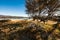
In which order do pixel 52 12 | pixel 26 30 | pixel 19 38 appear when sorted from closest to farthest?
pixel 19 38, pixel 26 30, pixel 52 12

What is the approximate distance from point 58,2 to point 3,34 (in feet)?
36.9

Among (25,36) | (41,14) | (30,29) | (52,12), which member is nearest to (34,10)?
(41,14)

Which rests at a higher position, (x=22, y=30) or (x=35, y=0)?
(x=35, y=0)

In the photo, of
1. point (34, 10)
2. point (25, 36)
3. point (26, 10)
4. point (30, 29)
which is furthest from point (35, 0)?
point (25, 36)

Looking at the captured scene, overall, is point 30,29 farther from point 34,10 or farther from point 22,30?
point 34,10

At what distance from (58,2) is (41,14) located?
359 cm

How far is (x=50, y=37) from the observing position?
Result: 2098cm

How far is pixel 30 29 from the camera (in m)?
23.0

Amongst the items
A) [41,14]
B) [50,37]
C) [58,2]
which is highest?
[58,2]

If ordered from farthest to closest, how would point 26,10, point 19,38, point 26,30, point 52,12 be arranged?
point 26,10
point 52,12
point 26,30
point 19,38

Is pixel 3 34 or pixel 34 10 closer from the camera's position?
pixel 3 34

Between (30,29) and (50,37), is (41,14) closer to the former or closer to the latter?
(30,29)

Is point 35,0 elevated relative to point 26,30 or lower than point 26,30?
elevated

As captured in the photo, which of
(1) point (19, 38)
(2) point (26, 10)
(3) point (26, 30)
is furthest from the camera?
(2) point (26, 10)
